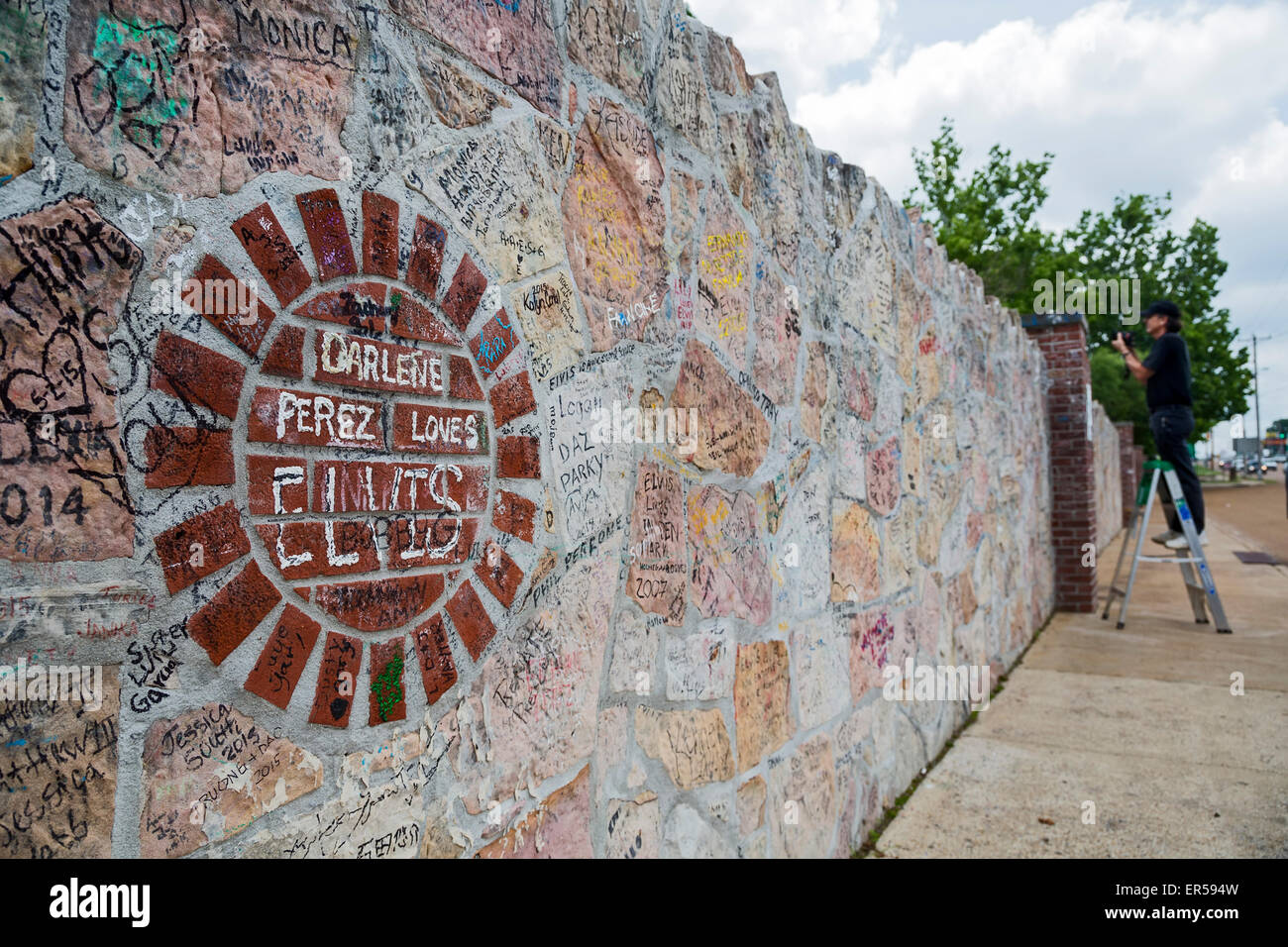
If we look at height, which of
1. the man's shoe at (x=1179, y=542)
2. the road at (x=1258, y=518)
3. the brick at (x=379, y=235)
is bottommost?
the road at (x=1258, y=518)

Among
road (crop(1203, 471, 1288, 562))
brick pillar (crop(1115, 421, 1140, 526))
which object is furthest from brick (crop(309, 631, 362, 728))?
brick pillar (crop(1115, 421, 1140, 526))

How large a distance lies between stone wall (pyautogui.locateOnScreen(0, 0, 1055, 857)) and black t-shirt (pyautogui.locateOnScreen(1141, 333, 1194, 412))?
4.94 meters

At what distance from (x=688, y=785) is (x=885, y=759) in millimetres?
1461

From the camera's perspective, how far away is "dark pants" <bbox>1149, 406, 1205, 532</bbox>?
6.16 m

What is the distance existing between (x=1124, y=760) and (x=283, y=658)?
11.8ft

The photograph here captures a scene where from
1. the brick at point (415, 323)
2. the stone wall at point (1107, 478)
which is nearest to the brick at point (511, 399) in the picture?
the brick at point (415, 323)

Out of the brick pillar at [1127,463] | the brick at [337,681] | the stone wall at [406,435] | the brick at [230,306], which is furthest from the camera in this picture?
the brick pillar at [1127,463]

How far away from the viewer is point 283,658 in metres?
1.11

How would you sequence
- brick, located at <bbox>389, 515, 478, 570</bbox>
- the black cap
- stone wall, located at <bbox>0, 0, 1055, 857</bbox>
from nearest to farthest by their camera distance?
Result: stone wall, located at <bbox>0, 0, 1055, 857</bbox> < brick, located at <bbox>389, 515, 478, 570</bbox> < the black cap

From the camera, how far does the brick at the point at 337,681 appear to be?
115cm

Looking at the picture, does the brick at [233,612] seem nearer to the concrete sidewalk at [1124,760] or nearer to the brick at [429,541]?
the brick at [429,541]

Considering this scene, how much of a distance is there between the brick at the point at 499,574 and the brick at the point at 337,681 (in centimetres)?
27

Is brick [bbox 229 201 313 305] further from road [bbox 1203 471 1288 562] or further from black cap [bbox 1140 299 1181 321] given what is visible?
road [bbox 1203 471 1288 562]
